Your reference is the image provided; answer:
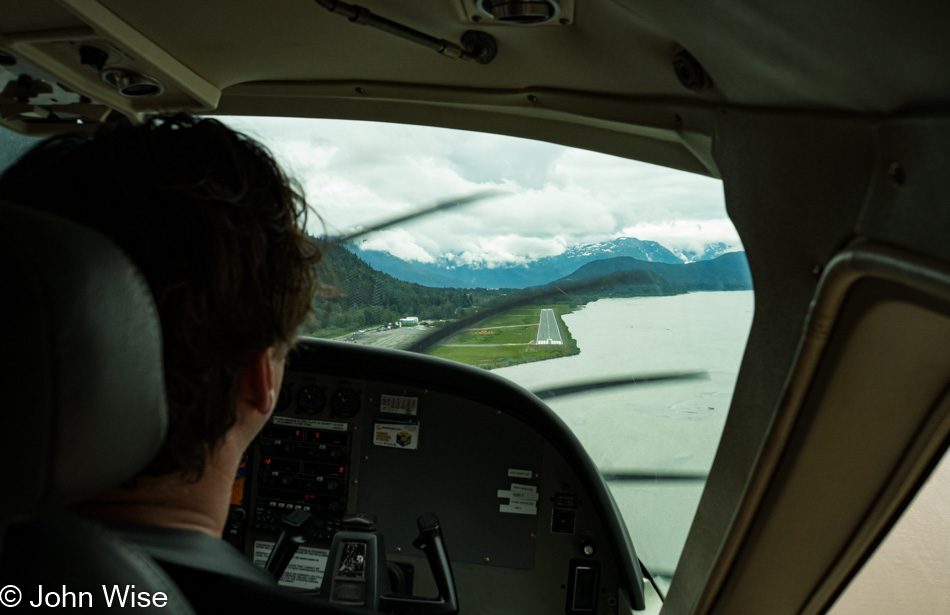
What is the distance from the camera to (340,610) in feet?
2.88

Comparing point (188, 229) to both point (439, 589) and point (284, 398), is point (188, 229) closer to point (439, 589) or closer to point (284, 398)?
point (439, 589)

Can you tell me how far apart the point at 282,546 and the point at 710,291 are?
1728mm

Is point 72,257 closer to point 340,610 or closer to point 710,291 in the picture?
point 340,610

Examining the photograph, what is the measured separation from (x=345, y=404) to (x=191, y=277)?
2.04 meters

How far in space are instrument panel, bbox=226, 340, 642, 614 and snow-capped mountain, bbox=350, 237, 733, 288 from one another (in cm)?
51

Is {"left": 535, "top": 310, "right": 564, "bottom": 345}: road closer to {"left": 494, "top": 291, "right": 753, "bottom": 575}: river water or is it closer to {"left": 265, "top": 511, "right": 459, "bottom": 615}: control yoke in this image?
{"left": 494, "top": 291, "right": 753, "bottom": 575}: river water

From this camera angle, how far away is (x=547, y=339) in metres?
2.49

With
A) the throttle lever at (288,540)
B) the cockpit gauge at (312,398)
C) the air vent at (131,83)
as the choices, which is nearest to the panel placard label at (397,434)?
the cockpit gauge at (312,398)

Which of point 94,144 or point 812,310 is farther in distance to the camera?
point 812,310

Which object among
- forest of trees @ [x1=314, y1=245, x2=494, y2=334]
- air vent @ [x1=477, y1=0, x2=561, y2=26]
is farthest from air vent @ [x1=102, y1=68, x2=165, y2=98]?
air vent @ [x1=477, y1=0, x2=561, y2=26]

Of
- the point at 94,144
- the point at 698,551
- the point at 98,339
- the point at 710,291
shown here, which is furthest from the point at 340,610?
the point at 710,291

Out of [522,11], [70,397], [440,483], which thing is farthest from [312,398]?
[70,397]

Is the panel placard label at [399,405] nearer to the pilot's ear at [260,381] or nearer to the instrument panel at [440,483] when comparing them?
the instrument panel at [440,483]

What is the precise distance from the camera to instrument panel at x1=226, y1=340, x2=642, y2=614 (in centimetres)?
276
